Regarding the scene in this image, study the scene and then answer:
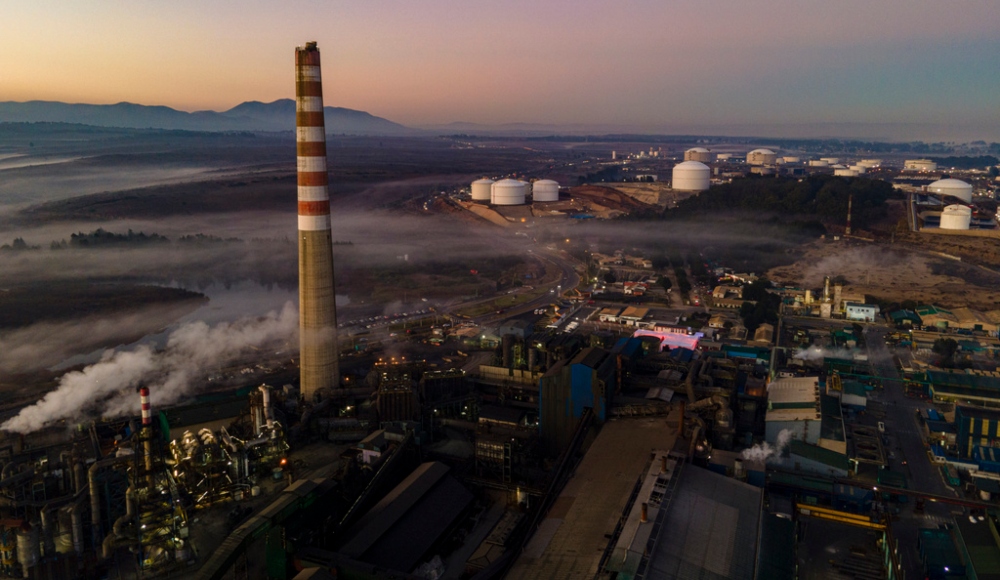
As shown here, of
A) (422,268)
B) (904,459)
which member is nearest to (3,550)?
(904,459)

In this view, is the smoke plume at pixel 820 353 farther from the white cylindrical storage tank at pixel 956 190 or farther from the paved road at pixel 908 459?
the white cylindrical storage tank at pixel 956 190

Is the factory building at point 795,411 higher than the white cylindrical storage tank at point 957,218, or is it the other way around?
the white cylindrical storage tank at point 957,218

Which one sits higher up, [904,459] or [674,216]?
[674,216]

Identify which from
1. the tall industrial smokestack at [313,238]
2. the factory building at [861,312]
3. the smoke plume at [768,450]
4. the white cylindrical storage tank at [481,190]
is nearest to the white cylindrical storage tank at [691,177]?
the white cylindrical storage tank at [481,190]

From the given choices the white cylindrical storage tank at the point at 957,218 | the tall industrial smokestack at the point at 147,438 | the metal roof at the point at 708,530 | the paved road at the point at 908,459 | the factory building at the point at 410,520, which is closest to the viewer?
the metal roof at the point at 708,530

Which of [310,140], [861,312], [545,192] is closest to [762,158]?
[545,192]

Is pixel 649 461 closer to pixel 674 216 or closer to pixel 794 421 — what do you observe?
pixel 794 421
